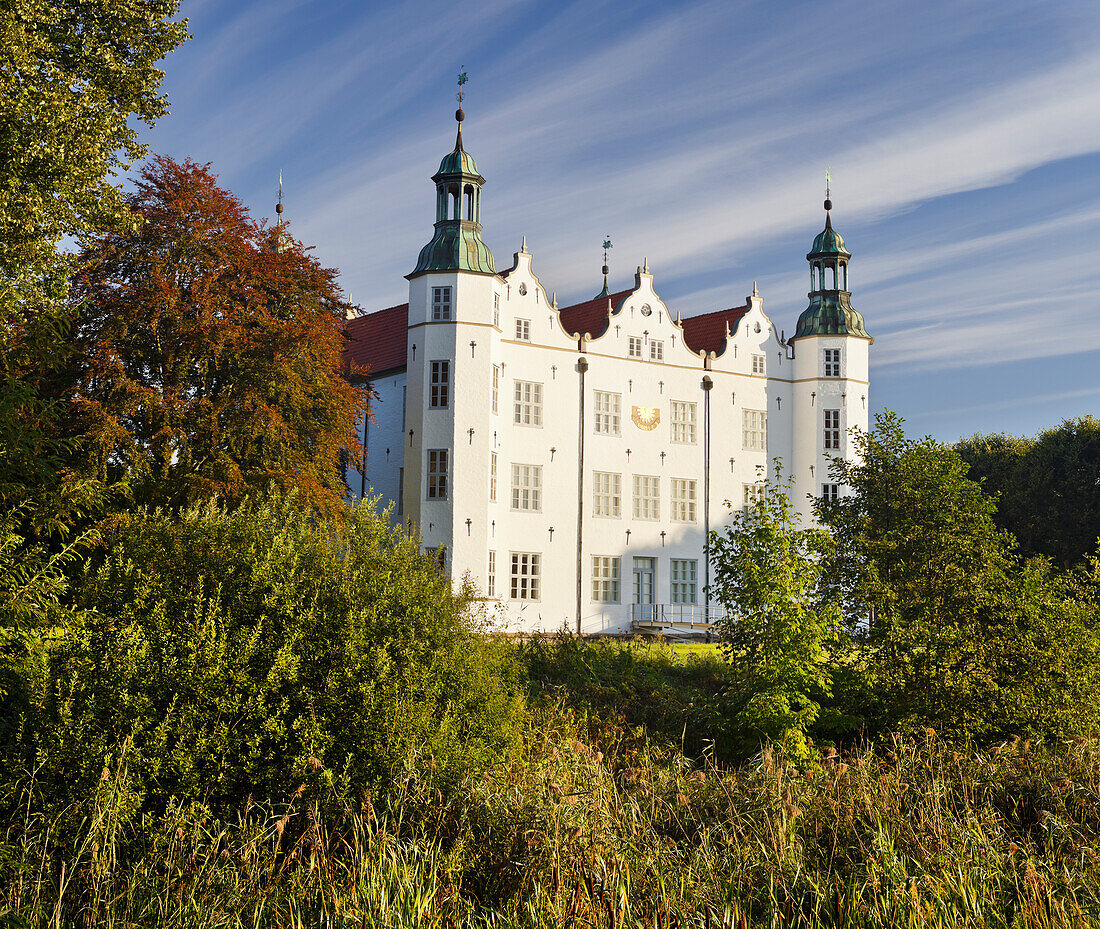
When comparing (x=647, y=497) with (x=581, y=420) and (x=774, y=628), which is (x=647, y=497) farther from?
(x=774, y=628)

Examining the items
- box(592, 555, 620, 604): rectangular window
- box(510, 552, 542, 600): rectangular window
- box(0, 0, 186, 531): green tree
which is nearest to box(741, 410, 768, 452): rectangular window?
box(592, 555, 620, 604): rectangular window

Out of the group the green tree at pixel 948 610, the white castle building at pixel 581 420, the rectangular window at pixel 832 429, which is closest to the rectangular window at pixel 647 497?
the white castle building at pixel 581 420

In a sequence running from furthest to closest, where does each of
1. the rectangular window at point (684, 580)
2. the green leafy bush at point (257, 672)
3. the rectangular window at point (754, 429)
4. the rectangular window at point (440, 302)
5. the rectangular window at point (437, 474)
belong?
the rectangular window at point (754, 429) → the rectangular window at point (684, 580) → the rectangular window at point (440, 302) → the rectangular window at point (437, 474) → the green leafy bush at point (257, 672)

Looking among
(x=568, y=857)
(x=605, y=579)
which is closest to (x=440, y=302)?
(x=605, y=579)

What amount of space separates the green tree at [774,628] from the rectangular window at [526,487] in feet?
55.7

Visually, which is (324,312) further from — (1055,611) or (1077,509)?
(1077,509)

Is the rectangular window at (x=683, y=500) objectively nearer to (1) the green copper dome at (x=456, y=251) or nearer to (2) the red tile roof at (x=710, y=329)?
(2) the red tile roof at (x=710, y=329)

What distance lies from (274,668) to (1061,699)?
1182 centimetres

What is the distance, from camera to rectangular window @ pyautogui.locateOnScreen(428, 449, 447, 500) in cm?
3075

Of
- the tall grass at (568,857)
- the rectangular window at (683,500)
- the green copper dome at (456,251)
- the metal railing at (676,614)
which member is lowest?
the tall grass at (568,857)

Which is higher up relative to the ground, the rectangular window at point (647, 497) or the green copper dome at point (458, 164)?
the green copper dome at point (458, 164)

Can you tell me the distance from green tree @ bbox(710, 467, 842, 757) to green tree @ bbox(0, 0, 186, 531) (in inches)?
384

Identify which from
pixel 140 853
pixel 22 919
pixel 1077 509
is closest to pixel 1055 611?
pixel 140 853

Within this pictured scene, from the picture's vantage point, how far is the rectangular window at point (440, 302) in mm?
31562
